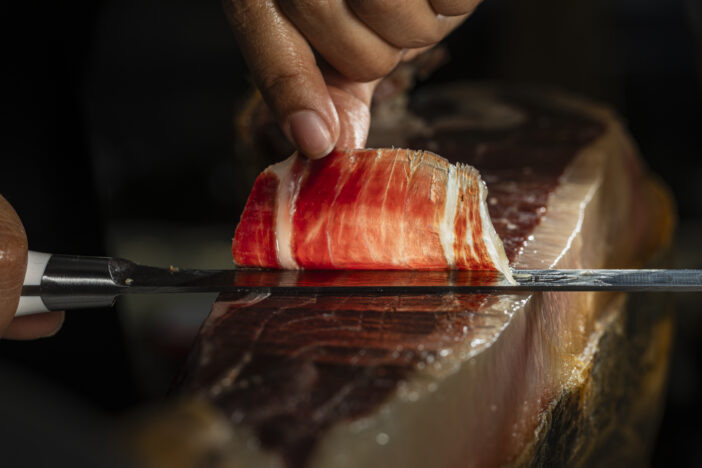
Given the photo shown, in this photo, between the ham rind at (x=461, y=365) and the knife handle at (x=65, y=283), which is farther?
the knife handle at (x=65, y=283)

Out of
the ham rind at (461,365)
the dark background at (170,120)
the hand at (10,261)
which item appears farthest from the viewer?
the dark background at (170,120)

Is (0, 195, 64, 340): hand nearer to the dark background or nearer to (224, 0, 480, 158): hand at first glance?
(224, 0, 480, 158): hand

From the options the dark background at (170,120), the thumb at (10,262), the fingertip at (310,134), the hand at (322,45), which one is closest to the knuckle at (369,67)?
the hand at (322,45)

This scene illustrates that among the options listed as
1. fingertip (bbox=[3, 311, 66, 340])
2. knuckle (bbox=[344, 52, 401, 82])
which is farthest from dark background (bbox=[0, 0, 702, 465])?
knuckle (bbox=[344, 52, 401, 82])

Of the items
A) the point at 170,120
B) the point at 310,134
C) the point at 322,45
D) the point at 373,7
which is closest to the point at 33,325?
the point at 310,134

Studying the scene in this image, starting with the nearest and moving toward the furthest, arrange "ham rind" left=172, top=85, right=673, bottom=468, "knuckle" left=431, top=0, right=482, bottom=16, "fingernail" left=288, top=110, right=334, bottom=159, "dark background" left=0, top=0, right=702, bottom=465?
"ham rind" left=172, top=85, right=673, bottom=468 < "fingernail" left=288, top=110, right=334, bottom=159 < "knuckle" left=431, top=0, right=482, bottom=16 < "dark background" left=0, top=0, right=702, bottom=465

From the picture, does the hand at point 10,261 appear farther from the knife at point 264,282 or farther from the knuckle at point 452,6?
the knuckle at point 452,6
